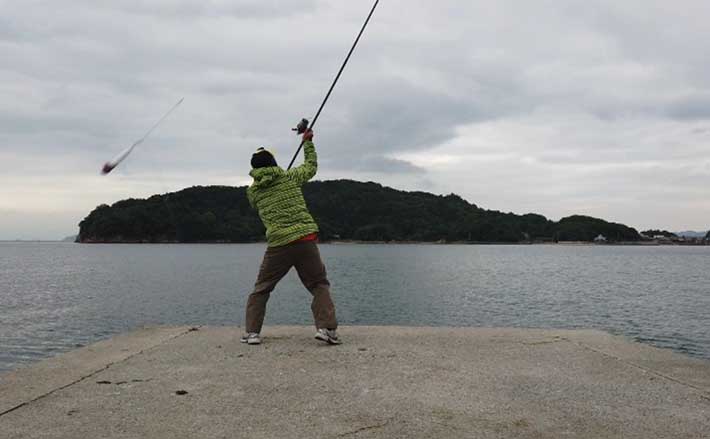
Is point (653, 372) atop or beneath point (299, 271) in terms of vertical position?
beneath

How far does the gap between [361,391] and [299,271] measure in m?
2.73

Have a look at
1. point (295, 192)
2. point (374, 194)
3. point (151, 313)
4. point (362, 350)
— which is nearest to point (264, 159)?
point (295, 192)

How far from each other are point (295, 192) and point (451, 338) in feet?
9.09

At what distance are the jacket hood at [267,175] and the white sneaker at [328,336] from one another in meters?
1.91

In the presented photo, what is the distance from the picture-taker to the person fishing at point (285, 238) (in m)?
7.21

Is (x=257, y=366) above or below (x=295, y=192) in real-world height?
below

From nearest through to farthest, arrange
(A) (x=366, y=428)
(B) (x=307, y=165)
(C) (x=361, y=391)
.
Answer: (A) (x=366, y=428) → (C) (x=361, y=391) → (B) (x=307, y=165)

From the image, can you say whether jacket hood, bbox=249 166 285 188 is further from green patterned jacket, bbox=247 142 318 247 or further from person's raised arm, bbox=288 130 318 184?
person's raised arm, bbox=288 130 318 184

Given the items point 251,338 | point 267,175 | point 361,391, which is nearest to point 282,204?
point 267,175

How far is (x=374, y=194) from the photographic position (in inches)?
6590

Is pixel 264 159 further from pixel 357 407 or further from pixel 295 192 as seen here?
pixel 357 407

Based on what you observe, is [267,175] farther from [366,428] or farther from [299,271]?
[366,428]

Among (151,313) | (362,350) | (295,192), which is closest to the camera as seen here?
(362,350)

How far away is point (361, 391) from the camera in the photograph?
196 inches
